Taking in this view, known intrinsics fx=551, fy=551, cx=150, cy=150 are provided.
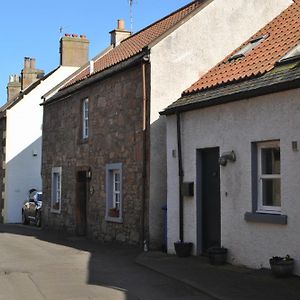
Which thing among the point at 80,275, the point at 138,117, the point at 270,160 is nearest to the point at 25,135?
the point at 138,117

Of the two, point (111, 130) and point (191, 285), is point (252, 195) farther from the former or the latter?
point (111, 130)

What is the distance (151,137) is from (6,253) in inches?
191

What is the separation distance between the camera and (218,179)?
12086mm

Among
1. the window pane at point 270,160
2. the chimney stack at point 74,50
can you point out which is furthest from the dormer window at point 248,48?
the chimney stack at point 74,50

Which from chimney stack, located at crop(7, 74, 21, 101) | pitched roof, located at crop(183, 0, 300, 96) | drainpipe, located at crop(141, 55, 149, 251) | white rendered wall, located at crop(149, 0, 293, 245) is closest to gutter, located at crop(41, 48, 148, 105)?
drainpipe, located at crop(141, 55, 149, 251)

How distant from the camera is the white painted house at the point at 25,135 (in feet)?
96.2

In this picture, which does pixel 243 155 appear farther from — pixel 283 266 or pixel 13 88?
pixel 13 88

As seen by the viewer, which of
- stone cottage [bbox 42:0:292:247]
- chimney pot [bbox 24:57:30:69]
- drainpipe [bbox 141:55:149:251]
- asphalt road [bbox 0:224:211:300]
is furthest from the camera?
chimney pot [bbox 24:57:30:69]

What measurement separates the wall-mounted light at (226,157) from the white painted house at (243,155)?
0.02 metres

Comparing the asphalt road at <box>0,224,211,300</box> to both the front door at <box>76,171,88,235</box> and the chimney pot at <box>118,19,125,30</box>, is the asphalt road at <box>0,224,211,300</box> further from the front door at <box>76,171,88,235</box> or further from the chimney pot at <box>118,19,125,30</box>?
the chimney pot at <box>118,19,125,30</box>

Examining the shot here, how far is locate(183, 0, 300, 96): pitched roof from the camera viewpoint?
12102mm

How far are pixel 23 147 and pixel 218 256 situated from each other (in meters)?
20.6

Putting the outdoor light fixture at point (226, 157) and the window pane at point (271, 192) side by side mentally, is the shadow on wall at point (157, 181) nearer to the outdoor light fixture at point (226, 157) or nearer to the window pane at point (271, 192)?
the outdoor light fixture at point (226, 157)

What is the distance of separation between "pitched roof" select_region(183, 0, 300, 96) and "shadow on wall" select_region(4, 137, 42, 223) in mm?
17140
